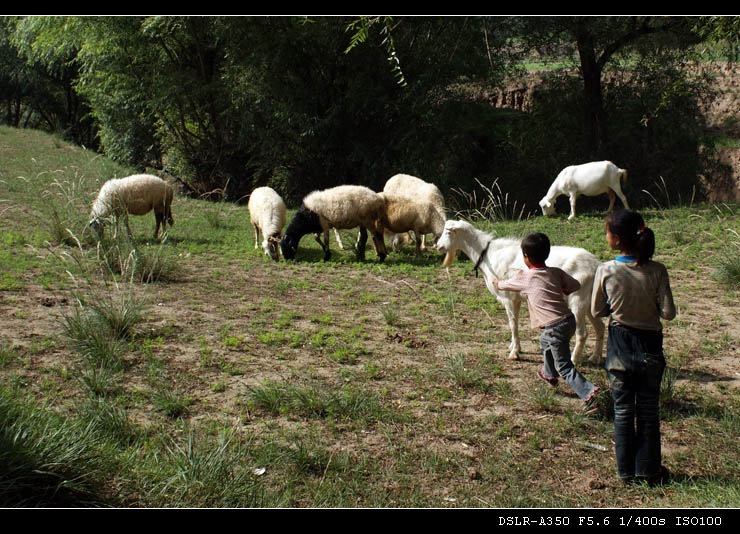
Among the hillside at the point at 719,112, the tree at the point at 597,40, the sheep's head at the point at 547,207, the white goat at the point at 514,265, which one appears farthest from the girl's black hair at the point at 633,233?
the hillside at the point at 719,112

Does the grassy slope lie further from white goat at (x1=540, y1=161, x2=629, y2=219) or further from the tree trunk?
the tree trunk

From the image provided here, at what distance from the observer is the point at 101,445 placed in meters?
4.41

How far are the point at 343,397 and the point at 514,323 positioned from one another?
213 cm

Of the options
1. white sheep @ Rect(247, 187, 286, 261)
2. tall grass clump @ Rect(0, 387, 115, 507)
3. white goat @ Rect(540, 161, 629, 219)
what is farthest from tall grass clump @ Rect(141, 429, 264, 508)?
white goat @ Rect(540, 161, 629, 219)

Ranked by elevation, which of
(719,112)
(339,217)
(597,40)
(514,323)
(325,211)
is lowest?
(514,323)

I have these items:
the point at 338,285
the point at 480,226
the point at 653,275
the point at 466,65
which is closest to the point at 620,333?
the point at 653,275

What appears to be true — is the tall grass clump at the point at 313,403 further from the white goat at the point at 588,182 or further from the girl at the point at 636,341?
the white goat at the point at 588,182

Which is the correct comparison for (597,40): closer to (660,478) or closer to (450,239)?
(450,239)

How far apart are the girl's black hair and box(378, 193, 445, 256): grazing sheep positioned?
7.15 m

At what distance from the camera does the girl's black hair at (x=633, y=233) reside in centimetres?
433

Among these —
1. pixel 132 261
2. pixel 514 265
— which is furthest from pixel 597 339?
pixel 132 261

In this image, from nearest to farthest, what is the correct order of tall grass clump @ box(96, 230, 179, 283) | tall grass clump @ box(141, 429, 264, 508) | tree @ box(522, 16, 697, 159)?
tall grass clump @ box(141, 429, 264, 508), tall grass clump @ box(96, 230, 179, 283), tree @ box(522, 16, 697, 159)

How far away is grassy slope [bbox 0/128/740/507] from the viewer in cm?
435

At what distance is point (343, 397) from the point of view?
561cm
